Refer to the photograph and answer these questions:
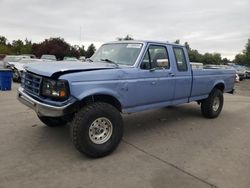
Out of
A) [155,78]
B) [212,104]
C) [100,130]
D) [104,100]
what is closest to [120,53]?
[155,78]

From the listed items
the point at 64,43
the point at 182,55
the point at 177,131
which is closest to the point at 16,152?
the point at 177,131

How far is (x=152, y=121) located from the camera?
6.86 metres

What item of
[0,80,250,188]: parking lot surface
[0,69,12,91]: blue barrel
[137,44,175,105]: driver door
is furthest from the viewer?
[0,69,12,91]: blue barrel

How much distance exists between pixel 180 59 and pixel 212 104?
6.35 feet

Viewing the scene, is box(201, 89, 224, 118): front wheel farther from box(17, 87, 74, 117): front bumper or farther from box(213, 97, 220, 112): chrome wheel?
box(17, 87, 74, 117): front bumper

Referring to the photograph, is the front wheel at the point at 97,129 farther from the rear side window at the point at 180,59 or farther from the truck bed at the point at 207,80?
the truck bed at the point at 207,80

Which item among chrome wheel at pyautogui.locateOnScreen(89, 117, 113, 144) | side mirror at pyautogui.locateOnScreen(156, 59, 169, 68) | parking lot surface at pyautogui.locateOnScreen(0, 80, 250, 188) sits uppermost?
side mirror at pyautogui.locateOnScreen(156, 59, 169, 68)

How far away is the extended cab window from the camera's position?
17.4 ft

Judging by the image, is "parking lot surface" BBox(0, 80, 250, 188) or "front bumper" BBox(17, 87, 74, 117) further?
"front bumper" BBox(17, 87, 74, 117)

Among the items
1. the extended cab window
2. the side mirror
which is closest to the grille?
the extended cab window

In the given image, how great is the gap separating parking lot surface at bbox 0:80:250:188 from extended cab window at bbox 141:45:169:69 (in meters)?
1.52

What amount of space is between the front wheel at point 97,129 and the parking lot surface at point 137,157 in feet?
0.66

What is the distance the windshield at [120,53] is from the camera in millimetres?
5297

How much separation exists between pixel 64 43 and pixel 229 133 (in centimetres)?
4650
